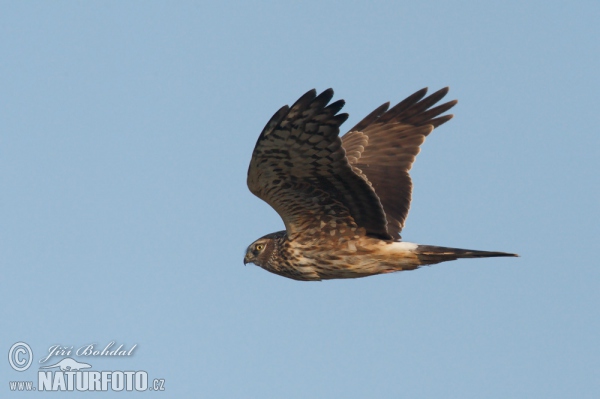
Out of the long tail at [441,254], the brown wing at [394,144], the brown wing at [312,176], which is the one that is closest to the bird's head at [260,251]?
the brown wing at [312,176]

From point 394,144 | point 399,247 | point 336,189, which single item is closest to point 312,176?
point 336,189

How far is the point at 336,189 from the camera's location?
9.44 meters

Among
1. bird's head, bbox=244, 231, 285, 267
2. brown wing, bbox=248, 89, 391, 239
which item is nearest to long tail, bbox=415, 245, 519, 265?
brown wing, bbox=248, 89, 391, 239

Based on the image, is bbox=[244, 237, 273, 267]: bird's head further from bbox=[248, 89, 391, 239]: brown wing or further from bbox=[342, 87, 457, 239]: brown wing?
bbox=[342, 87, 457, 239]: brown wing

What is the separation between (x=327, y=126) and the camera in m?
8.69

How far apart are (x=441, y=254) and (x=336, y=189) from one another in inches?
52.7

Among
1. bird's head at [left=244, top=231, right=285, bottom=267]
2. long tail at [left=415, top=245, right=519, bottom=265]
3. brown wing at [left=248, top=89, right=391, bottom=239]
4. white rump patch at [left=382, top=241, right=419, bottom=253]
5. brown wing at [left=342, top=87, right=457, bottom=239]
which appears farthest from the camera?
brown wing at [left=342, top=87, right=457, bottom=239]

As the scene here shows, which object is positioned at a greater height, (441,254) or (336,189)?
(336,189)

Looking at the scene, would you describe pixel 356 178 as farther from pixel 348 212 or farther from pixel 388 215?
pixel 388 215

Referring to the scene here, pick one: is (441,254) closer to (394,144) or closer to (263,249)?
(263,249)

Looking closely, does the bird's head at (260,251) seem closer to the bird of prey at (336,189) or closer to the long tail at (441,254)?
the bird of prey at (336,189)

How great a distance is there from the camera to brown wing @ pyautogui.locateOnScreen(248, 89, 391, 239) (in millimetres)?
8656

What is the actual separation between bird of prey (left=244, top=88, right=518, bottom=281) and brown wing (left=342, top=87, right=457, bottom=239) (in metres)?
0.01

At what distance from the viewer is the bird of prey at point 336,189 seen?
28.7ft
